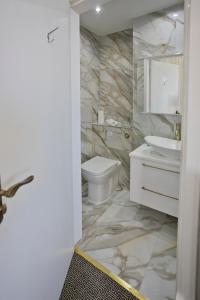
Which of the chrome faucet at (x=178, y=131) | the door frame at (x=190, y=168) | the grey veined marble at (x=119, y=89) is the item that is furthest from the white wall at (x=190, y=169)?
the grey veined marble at (x=119, y=89)

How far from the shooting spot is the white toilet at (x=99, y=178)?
8.46 ft

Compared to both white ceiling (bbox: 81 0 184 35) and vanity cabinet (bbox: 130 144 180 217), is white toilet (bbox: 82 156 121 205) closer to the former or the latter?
vanity cabinet (bbox: 130 144 180 217)

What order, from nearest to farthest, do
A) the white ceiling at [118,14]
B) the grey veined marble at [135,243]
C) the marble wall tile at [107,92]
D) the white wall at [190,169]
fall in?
the white wall at [190,169] < the grey veined marble at [135,243] < the white ceiling at [118,14] < the marble wall tile at [107,92]

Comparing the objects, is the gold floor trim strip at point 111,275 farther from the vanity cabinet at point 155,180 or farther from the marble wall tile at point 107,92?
the marble wall tile at point 107,92

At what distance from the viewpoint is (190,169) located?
1205mm

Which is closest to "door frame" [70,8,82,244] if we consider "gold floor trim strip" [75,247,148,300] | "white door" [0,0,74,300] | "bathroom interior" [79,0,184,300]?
"gold floor trim strip" [75,247,148,300]

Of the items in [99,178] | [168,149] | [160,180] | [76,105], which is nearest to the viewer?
[76,105]

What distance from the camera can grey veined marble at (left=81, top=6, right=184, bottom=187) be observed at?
2.53 m

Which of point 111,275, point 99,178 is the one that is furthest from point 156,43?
point 111,275

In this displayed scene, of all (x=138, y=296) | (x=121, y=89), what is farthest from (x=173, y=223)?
(x=121, y=89)

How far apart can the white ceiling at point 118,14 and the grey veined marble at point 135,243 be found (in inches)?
87.6

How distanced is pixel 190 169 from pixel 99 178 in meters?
1.47

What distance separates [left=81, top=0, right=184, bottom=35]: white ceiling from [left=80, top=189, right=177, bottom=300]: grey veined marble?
2.22 metres

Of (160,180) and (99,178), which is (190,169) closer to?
(160,180)
